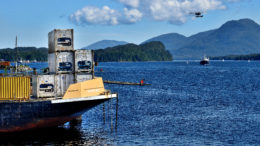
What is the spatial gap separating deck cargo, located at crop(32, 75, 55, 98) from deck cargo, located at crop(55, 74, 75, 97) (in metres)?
0.52

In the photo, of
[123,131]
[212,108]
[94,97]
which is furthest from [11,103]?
[212,108]

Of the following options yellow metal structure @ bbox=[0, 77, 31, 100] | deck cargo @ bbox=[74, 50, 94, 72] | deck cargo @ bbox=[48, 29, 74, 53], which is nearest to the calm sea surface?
yellow metal structure @ bbox=[0, 77, 31, 100]

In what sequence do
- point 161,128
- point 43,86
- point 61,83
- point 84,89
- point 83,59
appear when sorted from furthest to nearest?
point 161,128 < point 83,59 < point 61,83 < point 43,86 < point 84,89

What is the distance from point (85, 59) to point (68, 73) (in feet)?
9.62

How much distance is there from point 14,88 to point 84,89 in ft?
28.8

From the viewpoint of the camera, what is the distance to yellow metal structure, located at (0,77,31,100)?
139ft

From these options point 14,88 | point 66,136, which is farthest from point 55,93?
point 66,136

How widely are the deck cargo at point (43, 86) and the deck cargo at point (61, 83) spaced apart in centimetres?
52

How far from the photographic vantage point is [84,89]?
4219 cm

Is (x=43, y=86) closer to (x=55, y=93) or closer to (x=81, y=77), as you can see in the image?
(x=55, y=93)

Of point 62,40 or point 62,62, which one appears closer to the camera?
point 62,62

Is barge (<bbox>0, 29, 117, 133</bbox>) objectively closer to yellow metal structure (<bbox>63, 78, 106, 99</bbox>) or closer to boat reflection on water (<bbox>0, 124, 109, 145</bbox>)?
yellow metal structure (<bbox>63, 78, 106, 99</bbox>)

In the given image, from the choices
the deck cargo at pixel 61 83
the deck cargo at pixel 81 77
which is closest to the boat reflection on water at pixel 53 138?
the deck cargo at pixel 61 83

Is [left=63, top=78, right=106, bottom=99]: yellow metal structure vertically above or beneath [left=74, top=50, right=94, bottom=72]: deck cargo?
beneath
